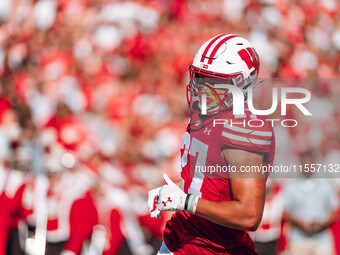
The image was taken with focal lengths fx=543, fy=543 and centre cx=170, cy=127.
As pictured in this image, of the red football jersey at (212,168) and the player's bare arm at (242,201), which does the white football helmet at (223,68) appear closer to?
the red football jersey at (212,168)

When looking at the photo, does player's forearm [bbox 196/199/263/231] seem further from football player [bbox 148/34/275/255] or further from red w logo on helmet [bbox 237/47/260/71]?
red w logo on helmet [bbox 237/47/260/71]

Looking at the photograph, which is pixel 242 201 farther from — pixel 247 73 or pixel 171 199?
pixel 247 73

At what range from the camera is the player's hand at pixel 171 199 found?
2318 mm

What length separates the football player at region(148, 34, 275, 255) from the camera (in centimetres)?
222

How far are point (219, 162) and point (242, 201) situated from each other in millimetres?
231

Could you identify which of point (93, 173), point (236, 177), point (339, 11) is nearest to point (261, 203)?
point (236, 177)

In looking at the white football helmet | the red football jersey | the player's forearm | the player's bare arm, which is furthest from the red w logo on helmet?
the player's forearm

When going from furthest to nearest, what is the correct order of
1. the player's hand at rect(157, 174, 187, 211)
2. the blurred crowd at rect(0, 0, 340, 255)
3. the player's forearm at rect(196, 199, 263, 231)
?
1. the blurred crowd at rect(0, 0, 340, 255)
2. the player's hand at rect(157, 174, 187, 211)
3. the player's forearm at rect(196, 199, 263, 231)

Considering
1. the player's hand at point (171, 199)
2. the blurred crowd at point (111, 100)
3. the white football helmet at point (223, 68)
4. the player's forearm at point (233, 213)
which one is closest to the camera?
the player's forearm at point (233, 213)

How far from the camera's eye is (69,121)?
5867 mm

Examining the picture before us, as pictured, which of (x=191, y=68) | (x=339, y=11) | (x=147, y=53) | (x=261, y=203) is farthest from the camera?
(x=339, y=11)

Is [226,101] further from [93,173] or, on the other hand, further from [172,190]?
[93,173]

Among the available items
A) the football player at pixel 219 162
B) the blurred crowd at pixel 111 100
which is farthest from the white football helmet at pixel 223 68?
the blurred crowd at pixel 111 100

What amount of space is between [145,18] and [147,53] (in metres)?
0.54
